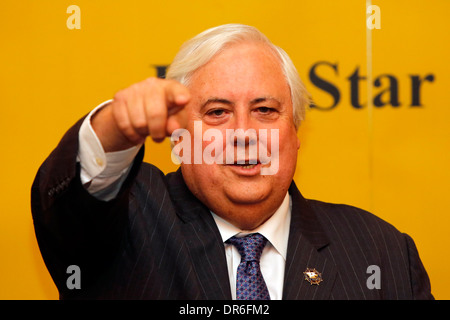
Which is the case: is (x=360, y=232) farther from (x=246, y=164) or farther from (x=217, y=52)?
(x=217, y=52)

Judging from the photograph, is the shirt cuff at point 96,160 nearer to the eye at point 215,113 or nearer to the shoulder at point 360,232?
the eye at point 215,113

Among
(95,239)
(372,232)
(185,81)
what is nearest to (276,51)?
(185,81)

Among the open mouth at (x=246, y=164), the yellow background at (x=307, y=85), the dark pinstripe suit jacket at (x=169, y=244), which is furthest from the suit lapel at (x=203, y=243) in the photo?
the yellow background at (x=307, y=85)

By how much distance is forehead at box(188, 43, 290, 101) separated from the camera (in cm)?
162

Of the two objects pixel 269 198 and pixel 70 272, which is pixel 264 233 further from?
pixel 70 272

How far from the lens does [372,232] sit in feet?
5.81

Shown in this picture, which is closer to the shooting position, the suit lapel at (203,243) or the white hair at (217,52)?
the suit lapel at (203,243)

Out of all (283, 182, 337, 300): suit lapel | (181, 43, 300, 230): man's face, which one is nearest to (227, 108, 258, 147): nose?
(181, 43, 300, 230): man's face

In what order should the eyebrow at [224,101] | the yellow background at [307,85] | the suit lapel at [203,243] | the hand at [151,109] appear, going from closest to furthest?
the hand at [151,109]
the suit lapel at [203,243]
the eyebrow at [224,101]
the yellow background at [307,85]

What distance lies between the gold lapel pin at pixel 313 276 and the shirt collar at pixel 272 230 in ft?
0.30

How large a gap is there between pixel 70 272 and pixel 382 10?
145 cm

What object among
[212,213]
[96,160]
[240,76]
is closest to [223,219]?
[212,213]

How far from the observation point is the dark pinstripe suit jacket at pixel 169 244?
1.31 m

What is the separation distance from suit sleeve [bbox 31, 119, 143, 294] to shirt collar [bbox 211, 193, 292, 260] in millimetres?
304
